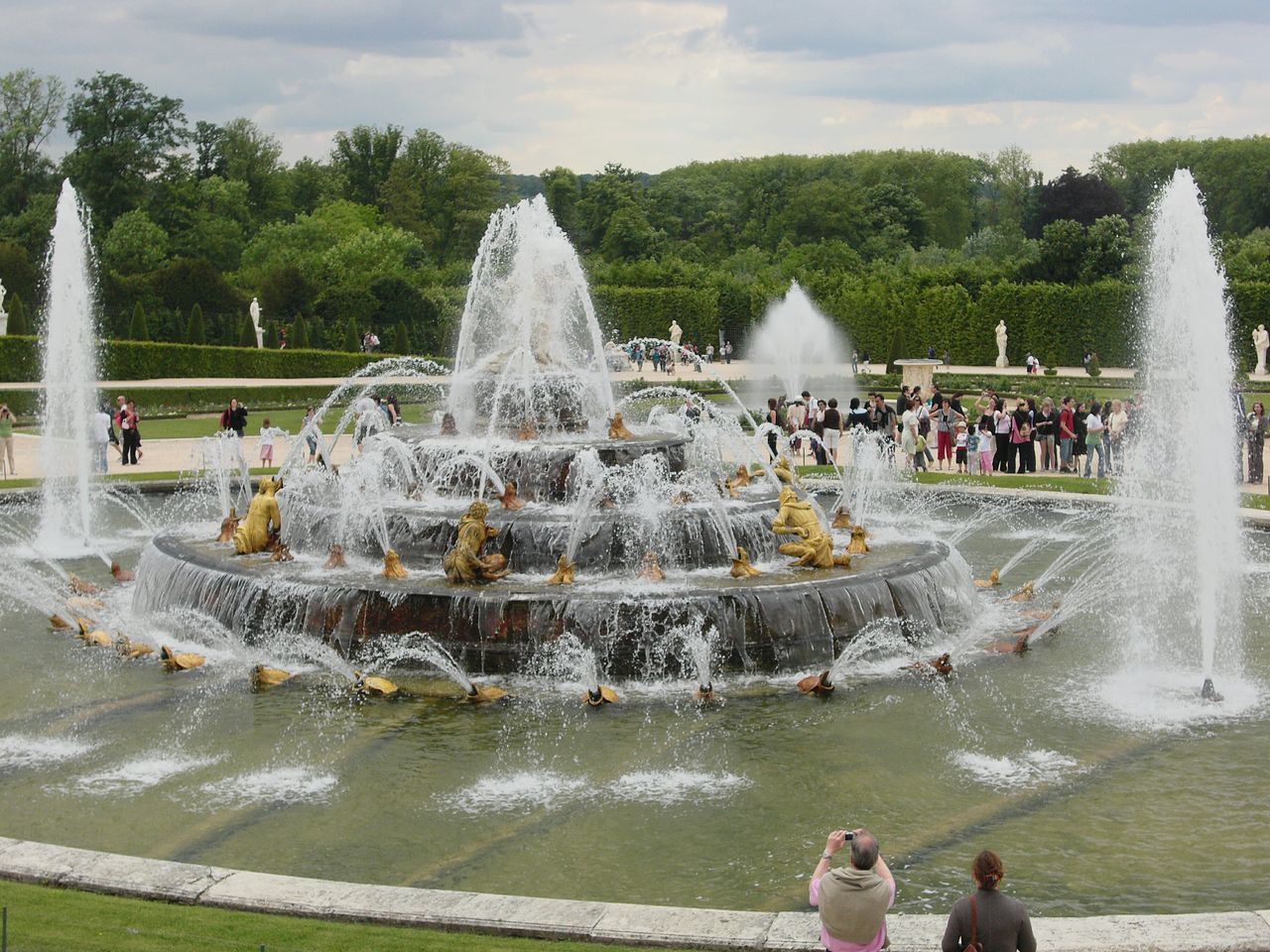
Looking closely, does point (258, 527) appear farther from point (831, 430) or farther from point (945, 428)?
point (945, 428)

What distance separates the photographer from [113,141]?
88188mm

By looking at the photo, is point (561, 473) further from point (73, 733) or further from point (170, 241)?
point (170, 241)

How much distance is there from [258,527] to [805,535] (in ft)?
20.3

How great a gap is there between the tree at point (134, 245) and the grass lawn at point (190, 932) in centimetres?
7321

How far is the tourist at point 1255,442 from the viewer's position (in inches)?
1085

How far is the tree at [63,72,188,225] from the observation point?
86875mm

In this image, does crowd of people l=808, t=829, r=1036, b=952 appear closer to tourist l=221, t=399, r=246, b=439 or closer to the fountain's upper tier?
the fountain's upper tier

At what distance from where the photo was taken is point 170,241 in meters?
86.6

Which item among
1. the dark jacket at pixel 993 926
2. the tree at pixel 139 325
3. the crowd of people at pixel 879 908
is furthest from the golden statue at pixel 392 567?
the tree at pixel 139 325

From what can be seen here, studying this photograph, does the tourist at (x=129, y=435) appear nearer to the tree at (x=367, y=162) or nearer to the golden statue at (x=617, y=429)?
the golden statue at (x=617, y=429)

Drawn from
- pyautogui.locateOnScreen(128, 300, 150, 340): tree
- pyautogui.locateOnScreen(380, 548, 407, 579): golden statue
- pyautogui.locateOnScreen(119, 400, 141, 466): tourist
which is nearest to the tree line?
pyautogui.locateOnScreen(128, 300, 150, 340): tree

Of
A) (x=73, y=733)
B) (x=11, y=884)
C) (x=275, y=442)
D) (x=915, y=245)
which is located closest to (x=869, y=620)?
(x=73, y=733)

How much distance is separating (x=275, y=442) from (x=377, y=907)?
2902 centimetres

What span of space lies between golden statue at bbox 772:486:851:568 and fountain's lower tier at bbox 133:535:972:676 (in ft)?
0.60
